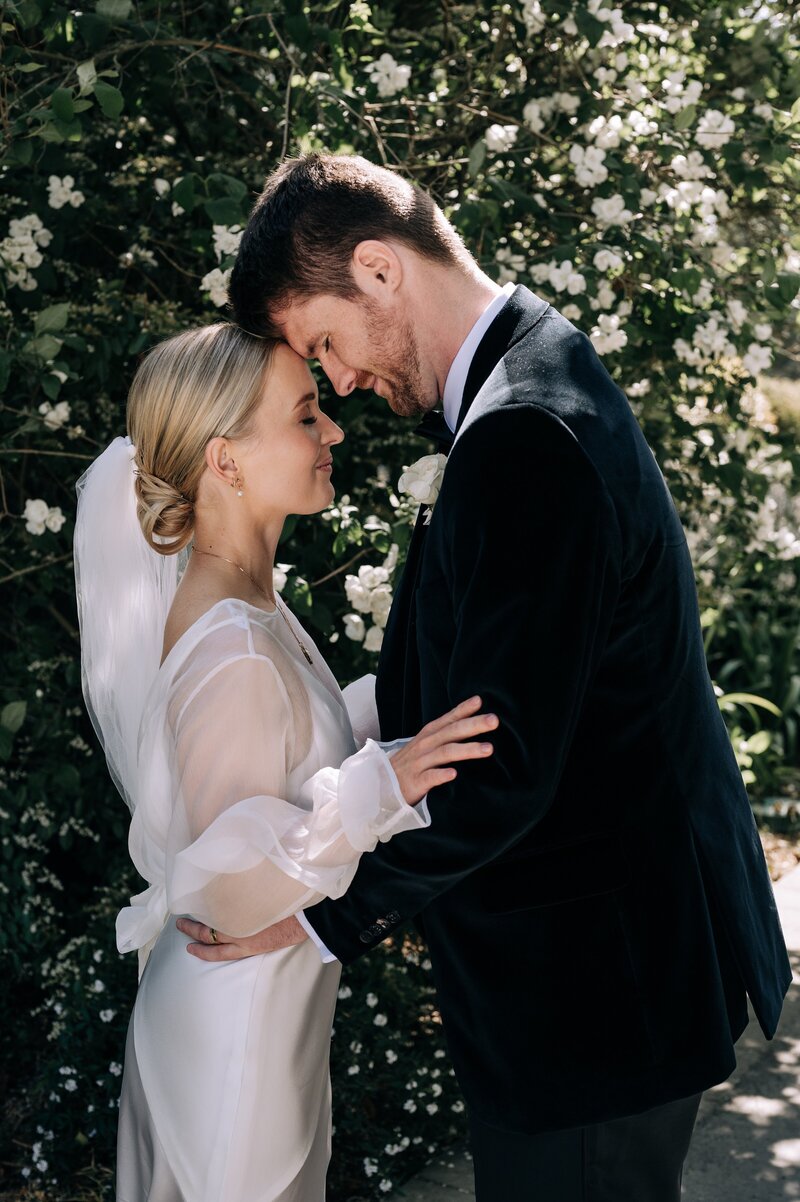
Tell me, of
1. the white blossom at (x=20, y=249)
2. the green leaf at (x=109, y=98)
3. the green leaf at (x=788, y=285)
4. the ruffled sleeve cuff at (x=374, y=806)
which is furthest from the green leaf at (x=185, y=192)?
the ruffled sleeve cuff at (x=374, y=806)

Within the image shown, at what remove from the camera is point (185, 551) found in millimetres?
2799

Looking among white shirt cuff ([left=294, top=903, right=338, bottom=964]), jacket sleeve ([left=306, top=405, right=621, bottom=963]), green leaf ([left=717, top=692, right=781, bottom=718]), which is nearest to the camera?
jacket sleeve ([left=306, top=405, right=621, bottom=963])

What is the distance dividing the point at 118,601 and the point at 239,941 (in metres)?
0.86

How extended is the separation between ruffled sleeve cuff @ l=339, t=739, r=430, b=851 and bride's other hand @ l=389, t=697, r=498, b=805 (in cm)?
2

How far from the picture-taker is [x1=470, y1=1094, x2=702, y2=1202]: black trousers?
6.21 ft

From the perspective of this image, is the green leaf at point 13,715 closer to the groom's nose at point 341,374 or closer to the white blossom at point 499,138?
the groom's nose at point 341,374

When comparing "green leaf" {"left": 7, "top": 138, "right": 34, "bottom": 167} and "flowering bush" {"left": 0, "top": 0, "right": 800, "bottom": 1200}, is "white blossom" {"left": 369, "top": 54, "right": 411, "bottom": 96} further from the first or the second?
"green leaf" {"left": 7, "top": 138, "right": 34, "bottom": 167}

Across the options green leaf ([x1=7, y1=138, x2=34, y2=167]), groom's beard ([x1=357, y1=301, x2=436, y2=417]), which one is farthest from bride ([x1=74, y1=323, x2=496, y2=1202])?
green leaf ([x1=7, y1=138, x2=34, y2=167])

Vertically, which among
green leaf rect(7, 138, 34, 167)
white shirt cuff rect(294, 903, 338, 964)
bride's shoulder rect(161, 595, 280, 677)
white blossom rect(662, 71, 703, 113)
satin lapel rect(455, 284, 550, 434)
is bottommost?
white shirt cuff rect(294, 903, 338, 964)

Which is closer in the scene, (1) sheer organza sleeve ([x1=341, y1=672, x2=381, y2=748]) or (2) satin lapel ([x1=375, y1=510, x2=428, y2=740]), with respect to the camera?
(2) satin lapel ([x1=375, y1=510, x2=428, y2=740])

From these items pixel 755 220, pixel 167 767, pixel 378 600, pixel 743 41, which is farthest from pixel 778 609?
pixel 167 767

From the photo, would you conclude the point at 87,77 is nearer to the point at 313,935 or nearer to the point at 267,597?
the point at 267,597

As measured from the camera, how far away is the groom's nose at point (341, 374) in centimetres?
214

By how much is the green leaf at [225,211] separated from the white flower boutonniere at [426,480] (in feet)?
3.31
